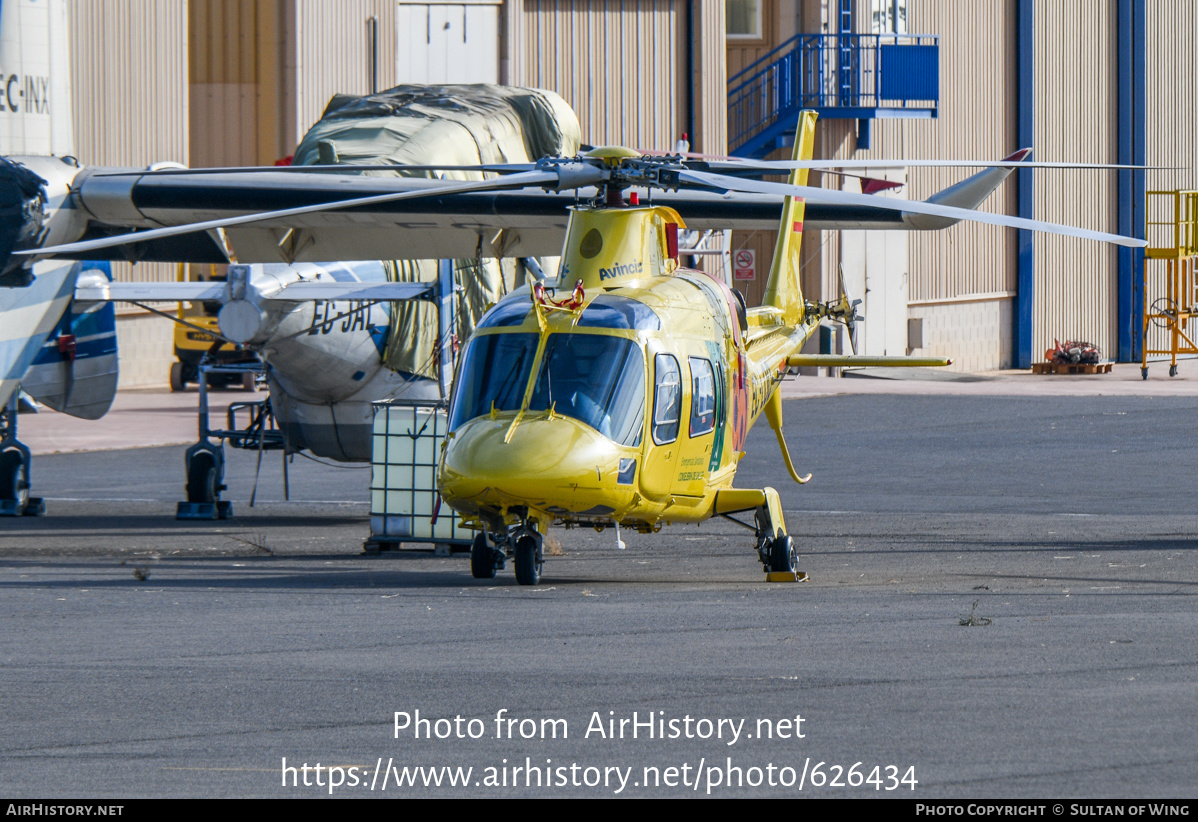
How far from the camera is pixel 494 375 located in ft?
38.4

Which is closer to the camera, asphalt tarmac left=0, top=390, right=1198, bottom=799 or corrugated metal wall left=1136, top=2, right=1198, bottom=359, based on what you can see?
asphalt tarmac left=0, top=390, right=1198, bottom=799

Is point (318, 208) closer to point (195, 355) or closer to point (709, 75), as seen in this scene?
point (195, 355)

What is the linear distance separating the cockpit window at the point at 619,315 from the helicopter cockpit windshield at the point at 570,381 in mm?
112

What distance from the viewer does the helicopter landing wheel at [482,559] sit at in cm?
1223

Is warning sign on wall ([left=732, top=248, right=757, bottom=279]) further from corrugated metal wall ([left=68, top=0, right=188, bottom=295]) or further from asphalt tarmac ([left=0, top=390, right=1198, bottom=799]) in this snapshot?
asphalt tarmac ([left=0, top=390, right=1198, bottom=799])

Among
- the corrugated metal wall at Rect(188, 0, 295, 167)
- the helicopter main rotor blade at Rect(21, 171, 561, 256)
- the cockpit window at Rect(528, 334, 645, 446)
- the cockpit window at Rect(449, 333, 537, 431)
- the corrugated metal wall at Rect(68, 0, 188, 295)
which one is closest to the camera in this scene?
the helicopter main rotor blade at Rect(21, 171, 561, 256)

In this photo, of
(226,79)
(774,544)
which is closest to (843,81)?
(226,79)

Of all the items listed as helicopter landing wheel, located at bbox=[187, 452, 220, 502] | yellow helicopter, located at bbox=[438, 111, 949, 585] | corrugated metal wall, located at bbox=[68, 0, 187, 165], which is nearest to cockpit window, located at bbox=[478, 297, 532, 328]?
yellow helicopter, located at bbox=[438, 111, 949, 585]

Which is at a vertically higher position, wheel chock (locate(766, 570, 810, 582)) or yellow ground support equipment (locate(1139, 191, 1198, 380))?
yellow ground support equipment (locate(1139, 191, 1198, 380))

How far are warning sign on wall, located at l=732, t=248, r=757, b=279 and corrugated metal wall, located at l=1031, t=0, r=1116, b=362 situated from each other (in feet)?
27.6

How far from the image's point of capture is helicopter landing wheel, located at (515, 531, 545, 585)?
38.3 feet

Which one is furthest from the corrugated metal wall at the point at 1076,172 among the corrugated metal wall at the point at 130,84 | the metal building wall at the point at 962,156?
the corrugated metal wall at the point at 130,84

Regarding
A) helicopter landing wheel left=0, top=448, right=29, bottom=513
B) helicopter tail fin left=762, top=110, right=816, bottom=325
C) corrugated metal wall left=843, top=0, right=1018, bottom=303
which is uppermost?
corrugated metal wall left=843, top=0, right=1018, bottom=303

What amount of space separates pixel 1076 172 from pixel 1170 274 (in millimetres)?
3209
